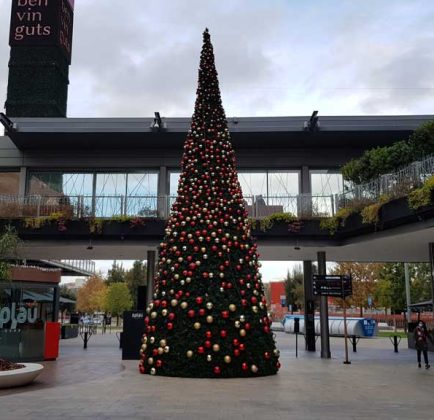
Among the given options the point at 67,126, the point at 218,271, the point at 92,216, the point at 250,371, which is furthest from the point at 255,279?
the point at 67,126

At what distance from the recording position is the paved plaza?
795 centimetres

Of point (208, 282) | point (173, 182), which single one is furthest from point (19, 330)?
point (173, 182)

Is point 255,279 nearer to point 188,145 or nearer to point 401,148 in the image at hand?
point 188,145

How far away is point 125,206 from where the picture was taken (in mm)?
20031

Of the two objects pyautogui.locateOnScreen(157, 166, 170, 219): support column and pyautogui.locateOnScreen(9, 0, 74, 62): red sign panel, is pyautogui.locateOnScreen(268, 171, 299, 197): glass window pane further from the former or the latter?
pyautogui.locateOnScreen(9, 0, 74, 62): red sign panel

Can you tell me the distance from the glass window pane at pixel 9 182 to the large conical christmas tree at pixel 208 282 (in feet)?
42.4

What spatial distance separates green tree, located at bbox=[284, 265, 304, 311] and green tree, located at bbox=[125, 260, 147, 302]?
2021cm

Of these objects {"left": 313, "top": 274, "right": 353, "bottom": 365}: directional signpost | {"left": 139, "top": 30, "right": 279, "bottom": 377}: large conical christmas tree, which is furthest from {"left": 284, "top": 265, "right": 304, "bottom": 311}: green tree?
{"left": 139, "top": 30, "right": 279, "bottom": 377}: large conical christmas tree

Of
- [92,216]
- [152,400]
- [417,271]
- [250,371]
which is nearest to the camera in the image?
[152,400]

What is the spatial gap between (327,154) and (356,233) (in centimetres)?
621

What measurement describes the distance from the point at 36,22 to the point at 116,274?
46514 millimetres

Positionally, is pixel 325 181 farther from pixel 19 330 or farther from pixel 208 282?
pixel 19 330

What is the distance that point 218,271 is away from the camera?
40.7ft

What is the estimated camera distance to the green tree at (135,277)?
221ft
